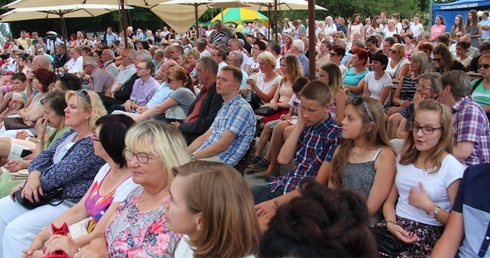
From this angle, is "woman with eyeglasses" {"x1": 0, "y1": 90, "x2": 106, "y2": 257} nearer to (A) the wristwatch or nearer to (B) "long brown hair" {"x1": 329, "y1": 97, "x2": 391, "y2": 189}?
(B) "long brown hair" {"x1": 329, "y1": 97, "x2": 391, "y2": 189}

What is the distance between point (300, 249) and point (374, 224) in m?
1.79

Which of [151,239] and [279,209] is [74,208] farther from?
[279,209]

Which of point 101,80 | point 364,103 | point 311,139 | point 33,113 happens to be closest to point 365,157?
point 364,103

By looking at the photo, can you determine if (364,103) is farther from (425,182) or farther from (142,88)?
(142,88)

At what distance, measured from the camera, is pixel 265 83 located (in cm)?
712

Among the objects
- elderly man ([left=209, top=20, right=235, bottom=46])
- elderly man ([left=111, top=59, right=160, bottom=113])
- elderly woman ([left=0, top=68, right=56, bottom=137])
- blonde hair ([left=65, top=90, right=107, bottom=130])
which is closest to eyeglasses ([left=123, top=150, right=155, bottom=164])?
blonde hair ([left=65, top=90, right=107, bottom=130])

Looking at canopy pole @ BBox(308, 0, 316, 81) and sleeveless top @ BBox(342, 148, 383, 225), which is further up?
canopy pole @ BBox(308, 0, 316, 81)

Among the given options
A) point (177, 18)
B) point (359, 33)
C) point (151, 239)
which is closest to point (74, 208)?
point (151, 239)

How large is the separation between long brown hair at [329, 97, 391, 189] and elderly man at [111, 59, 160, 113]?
4676mm

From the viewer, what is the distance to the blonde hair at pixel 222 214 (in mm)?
1987

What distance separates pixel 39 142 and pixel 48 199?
1534 mm

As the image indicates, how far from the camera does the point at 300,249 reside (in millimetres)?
1254

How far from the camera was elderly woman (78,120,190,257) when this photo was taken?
2.64 metres

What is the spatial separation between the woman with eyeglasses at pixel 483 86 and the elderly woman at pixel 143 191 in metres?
3.30
